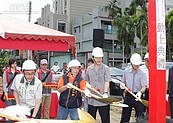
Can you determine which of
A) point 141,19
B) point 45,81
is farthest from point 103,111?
point 141,19

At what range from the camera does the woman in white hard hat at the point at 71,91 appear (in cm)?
530

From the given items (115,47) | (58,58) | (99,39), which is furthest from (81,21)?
(99,39)

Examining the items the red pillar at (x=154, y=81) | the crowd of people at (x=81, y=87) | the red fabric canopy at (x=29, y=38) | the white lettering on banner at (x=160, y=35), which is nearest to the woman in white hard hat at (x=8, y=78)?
the crowd of people at (x=81, y=87)

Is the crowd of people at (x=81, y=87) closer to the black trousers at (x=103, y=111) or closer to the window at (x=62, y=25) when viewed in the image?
the black trousers at (x=103, y=111)

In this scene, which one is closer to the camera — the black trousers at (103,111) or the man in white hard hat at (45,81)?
the black trousers at (103,111)

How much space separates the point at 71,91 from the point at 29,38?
227cm

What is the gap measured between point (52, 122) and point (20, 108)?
1.37 ft

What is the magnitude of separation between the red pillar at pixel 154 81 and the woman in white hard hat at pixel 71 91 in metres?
1.13

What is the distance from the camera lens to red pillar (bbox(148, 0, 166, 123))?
4443 mm

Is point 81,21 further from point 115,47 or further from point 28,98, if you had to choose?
point 28,98

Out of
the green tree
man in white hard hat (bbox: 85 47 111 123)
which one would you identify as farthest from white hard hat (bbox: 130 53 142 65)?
the green tree

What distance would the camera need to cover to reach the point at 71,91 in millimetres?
5480

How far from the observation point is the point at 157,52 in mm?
4438

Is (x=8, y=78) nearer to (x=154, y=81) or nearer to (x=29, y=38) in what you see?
(x=29, y=38)
